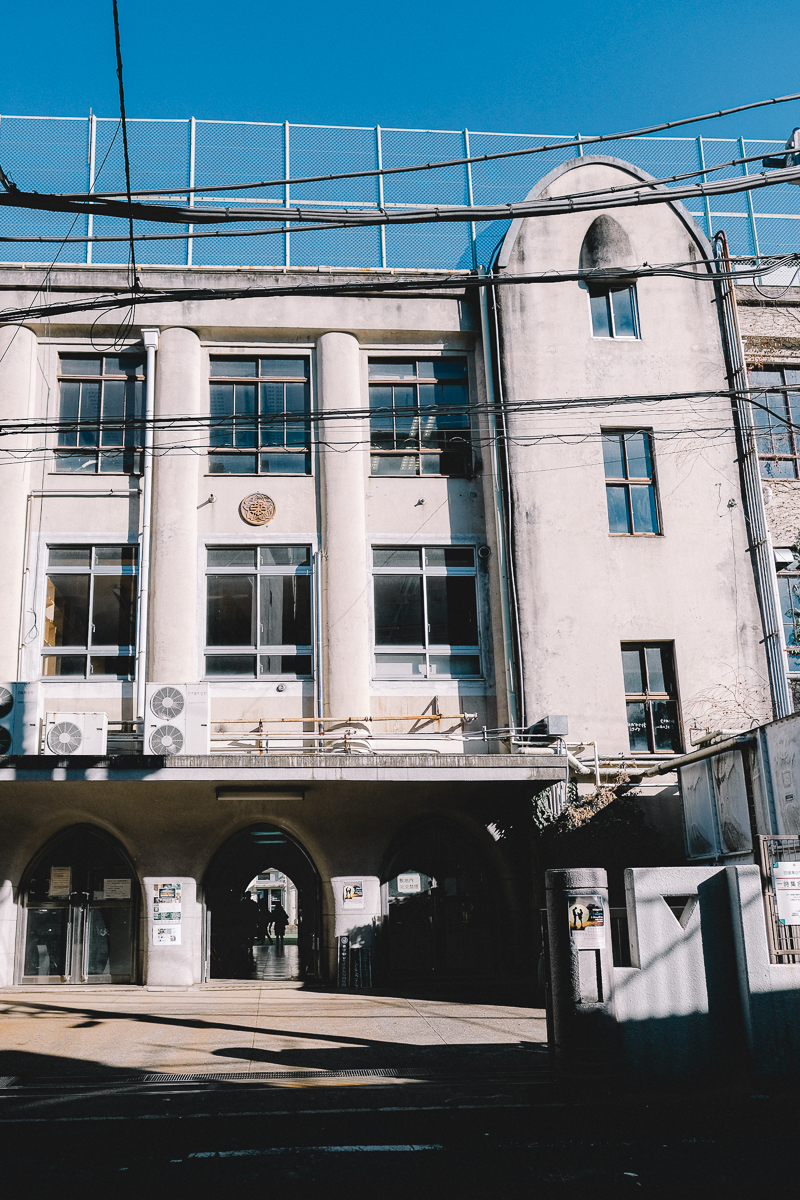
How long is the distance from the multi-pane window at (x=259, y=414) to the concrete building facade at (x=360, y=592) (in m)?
0.06

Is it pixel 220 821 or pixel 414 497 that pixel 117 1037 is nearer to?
pixel 220 821

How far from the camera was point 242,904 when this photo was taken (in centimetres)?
1905

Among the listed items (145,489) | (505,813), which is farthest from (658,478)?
(145,489)

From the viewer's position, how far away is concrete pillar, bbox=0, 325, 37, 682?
18.0 meters

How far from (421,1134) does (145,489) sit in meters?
14.1

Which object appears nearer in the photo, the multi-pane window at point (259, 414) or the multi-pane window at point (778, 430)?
the multi-pane window at point (259, 414)

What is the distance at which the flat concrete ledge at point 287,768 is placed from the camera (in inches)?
607

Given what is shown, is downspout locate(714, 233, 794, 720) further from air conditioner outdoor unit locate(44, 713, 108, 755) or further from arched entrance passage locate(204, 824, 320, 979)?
air conditioner outdoor unit locate(44, 713, 108, 755)

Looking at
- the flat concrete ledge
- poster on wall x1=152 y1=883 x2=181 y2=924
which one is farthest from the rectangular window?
poster on wall x1=152 y1=883 x2=181 y2=924

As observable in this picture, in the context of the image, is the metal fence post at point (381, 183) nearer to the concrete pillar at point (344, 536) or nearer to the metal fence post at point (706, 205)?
the concrete pillar at point (344, 536)

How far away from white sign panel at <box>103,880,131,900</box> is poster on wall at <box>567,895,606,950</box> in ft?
34.8

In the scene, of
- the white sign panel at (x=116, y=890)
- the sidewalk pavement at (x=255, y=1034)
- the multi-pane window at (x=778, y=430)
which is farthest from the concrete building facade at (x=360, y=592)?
the sidewalk pavement at (x=255, y=1034)

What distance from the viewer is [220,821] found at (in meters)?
17.6

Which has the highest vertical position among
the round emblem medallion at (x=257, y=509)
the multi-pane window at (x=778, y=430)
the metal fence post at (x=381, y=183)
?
the metal fence post at (x=381, y=183)
